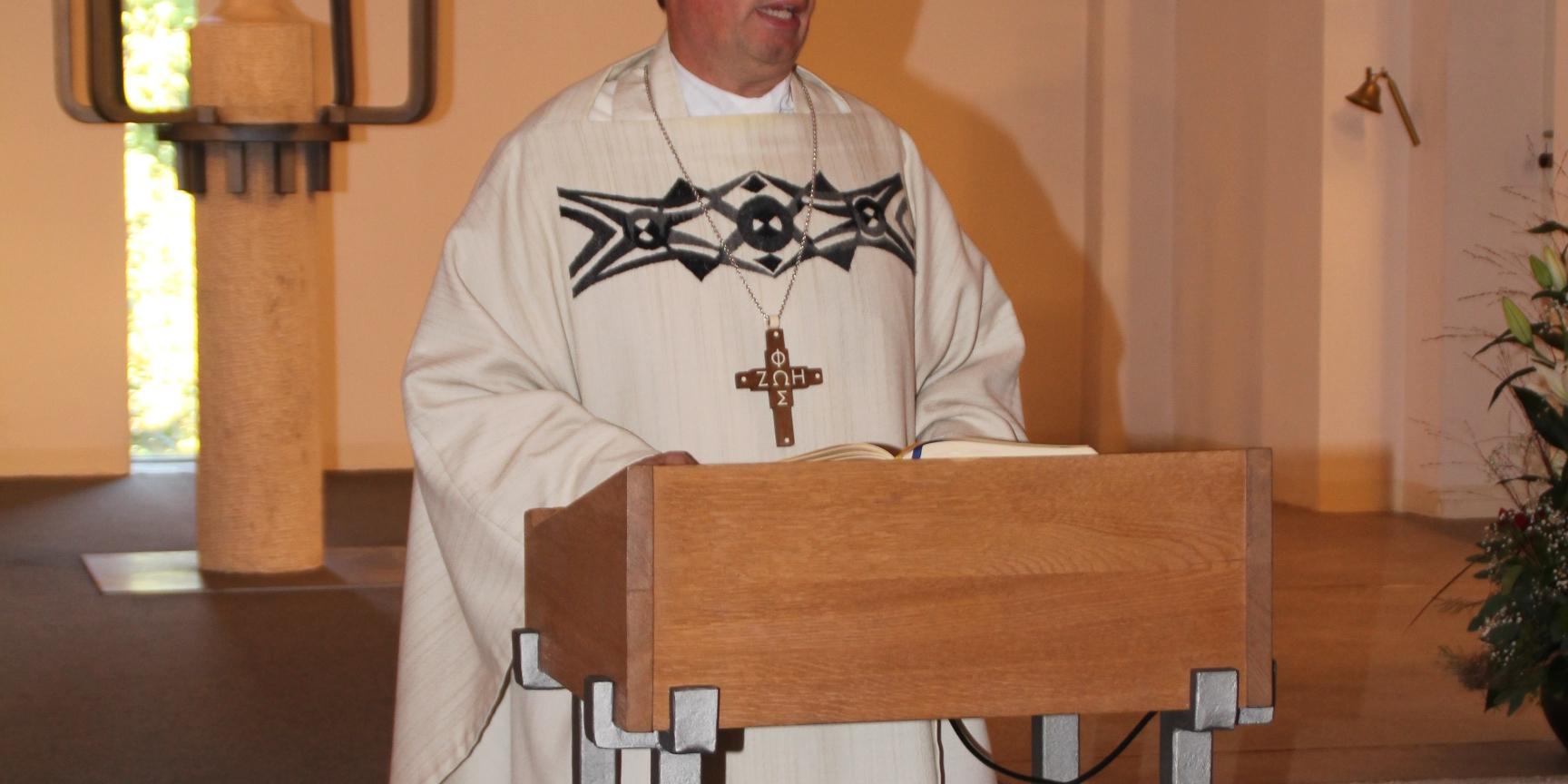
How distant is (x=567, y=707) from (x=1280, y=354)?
698 cm

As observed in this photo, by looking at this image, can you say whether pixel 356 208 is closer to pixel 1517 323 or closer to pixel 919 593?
pixel 1517 323

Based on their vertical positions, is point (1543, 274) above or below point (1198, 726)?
above

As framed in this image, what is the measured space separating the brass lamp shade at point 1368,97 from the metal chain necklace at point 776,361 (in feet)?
19.8

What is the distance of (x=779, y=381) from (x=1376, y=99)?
246 inches

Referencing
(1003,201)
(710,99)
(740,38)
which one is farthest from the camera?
(1003,201)

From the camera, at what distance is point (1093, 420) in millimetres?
10562

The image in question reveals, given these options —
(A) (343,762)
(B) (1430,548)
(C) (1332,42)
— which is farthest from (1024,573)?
(C) (1332,42)

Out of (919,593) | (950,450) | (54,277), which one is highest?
(54,277)

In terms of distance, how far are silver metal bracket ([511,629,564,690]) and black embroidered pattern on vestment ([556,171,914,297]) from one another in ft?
2.01

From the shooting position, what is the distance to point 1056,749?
2.19 metres

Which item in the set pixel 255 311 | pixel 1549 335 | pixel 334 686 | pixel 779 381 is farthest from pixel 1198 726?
pixel 255 311

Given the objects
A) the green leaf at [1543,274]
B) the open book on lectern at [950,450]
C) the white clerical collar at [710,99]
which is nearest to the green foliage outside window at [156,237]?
the green leaf at [1543,274]

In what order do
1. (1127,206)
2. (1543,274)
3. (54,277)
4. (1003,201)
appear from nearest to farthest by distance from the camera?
1. (1543,274)
2. (54,277)
3. (1127,206)
4. (1003,201)

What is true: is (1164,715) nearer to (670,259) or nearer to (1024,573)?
(1024,573)
